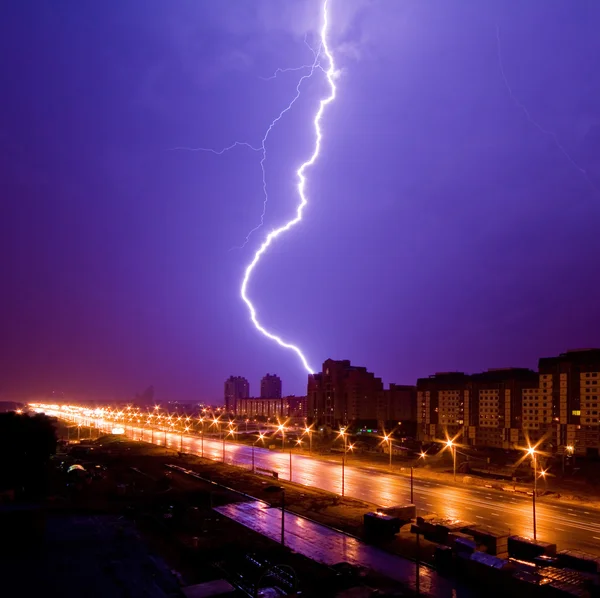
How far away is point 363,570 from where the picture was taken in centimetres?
2605

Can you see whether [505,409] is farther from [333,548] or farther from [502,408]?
[333,548]

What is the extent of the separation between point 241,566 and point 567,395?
64801 millimetres

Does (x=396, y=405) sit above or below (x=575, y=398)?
below

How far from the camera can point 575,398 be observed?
74938 millimetres

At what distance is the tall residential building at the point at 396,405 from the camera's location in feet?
416

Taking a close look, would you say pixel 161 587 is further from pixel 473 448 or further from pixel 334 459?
pixel 473 448

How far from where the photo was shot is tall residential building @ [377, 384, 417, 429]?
126875 mm

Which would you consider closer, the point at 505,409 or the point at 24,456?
the point at 24,456

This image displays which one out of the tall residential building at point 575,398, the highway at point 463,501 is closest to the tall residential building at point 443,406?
the tall residential building at point 575,398

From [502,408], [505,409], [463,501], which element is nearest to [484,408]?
[502,408]

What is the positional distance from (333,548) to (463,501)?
1855cm

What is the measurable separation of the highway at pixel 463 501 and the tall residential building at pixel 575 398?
27001 millimetres

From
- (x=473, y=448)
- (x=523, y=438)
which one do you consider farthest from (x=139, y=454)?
(x=523, y=438)

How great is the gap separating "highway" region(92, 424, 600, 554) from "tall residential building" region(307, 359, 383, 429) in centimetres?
5456
